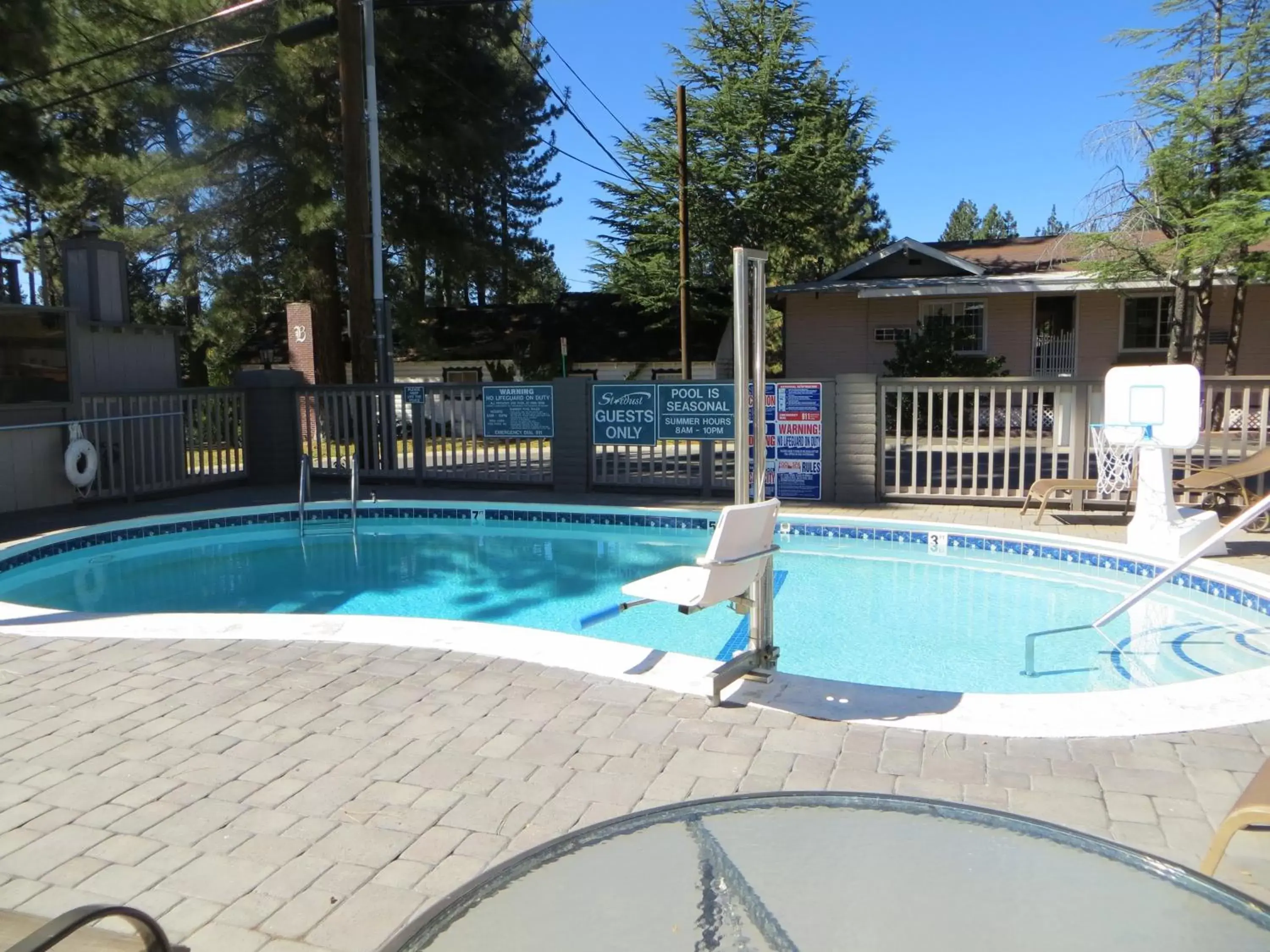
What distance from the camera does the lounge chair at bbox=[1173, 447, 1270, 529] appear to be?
8250 mm

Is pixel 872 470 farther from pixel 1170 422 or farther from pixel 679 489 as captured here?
pixel 1170 422

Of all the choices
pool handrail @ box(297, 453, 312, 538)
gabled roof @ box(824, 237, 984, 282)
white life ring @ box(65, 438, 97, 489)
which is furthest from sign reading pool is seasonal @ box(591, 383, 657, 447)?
gabled roof @ box(824, 237, 984, 282)

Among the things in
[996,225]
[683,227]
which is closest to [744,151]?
[683,227]

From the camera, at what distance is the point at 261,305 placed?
74.8ft

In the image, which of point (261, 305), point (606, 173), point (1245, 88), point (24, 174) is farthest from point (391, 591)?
point (606, 173)

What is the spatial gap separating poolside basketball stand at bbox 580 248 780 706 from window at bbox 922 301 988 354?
16566mm

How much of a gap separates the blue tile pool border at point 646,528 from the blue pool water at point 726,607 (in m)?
0.09

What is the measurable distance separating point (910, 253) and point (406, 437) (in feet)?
40.5

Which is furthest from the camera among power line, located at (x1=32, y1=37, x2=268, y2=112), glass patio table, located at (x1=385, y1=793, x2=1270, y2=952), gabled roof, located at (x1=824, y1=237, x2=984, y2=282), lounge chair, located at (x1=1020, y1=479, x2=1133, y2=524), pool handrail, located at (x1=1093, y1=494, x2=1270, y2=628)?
gabled roof, located at (x1=824, y1=237, x2=984, y2=282)

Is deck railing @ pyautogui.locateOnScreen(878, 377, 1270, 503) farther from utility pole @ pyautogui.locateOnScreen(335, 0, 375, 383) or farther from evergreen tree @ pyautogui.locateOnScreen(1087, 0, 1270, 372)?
utility pole @ pyautogui.locateOnScreen(335, 0, 375, 383)

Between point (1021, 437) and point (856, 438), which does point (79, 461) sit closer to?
point (856, 438)

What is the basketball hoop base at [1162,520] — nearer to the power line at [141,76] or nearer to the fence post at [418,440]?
the fence post at [418,440]

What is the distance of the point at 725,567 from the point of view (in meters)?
4.27

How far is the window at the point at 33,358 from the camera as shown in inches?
411
